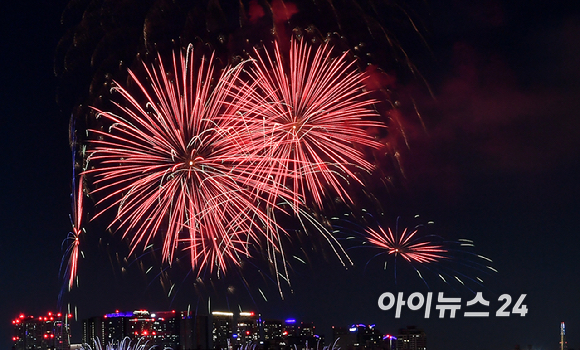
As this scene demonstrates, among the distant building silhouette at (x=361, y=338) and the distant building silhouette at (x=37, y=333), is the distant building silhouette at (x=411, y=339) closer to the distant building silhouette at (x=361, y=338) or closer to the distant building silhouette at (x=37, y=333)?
the distant building silhouette at (x=361, y=338)

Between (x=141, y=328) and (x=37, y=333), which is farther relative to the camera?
(x=37, y=333)

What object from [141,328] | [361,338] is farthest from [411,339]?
[141,328]

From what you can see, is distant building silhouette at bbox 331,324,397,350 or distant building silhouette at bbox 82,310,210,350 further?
distant building silhouette at bbox 331,324,397,350

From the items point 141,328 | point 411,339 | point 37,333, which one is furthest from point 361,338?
point 37,333

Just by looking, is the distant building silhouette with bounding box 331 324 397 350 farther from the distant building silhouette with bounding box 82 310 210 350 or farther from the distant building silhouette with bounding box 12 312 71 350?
the distant building silhouette with bounding box 12 312 71 350

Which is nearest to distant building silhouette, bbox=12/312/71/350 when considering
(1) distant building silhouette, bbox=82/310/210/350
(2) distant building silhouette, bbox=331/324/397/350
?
(1) distant building silhouette, bbox=82/310/210/350

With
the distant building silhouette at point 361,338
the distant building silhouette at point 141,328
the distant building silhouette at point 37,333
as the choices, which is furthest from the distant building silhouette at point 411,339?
the distant building silhouette at point 37,333

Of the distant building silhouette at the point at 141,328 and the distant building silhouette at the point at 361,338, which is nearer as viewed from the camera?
the distant building silhouette at the point at 141,328

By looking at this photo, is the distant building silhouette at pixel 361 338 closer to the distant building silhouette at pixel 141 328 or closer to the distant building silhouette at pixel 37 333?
the distant building silhouette at pixel 141 328

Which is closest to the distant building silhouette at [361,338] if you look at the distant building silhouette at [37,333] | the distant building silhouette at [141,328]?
the distant building silhouette at [141,328]

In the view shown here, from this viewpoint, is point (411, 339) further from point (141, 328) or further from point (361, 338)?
point (141, 328)

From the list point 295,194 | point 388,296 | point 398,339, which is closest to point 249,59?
point 295,194

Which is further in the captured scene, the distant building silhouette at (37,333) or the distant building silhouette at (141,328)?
the distant building silhouette at (37,333)
